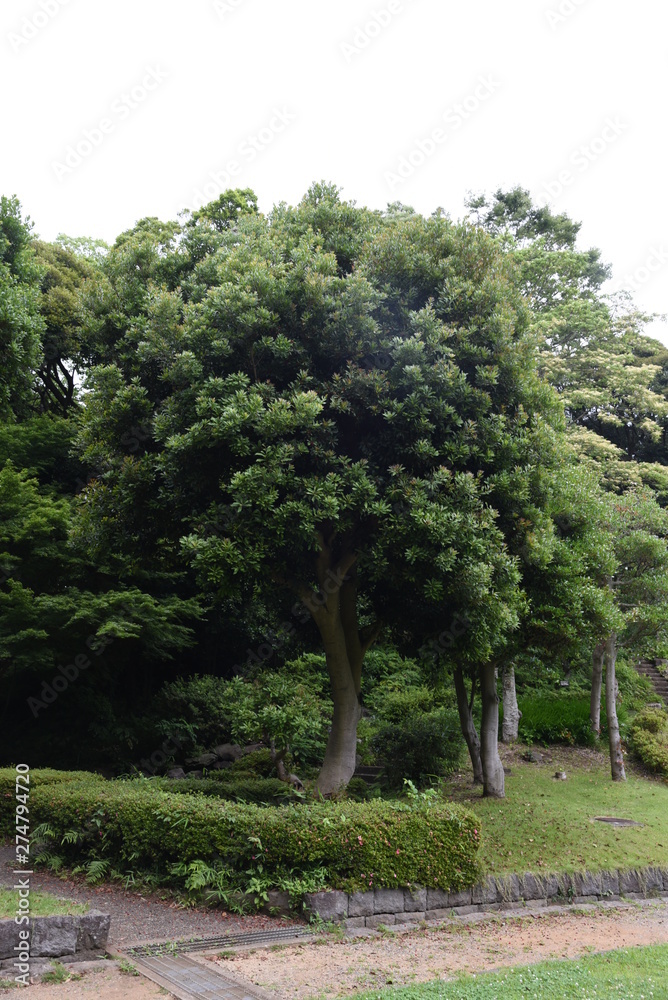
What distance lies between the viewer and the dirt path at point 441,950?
5.71 metres

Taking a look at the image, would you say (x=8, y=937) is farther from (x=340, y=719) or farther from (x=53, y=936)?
(x=340, y=719)

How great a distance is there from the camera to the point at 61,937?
18.7 feet

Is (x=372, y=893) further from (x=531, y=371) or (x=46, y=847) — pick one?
(x=531, y=371)

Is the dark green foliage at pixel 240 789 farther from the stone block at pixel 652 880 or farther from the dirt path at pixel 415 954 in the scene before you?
the stone block at pixel 652 880

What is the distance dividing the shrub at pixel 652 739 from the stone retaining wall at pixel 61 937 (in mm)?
13730

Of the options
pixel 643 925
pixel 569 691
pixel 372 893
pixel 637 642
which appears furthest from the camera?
pixel 569 691

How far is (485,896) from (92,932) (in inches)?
173

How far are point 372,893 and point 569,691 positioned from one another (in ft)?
Result: 49.6

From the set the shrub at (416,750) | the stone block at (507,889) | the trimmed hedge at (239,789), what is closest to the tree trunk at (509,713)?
the shrub at (416,750)

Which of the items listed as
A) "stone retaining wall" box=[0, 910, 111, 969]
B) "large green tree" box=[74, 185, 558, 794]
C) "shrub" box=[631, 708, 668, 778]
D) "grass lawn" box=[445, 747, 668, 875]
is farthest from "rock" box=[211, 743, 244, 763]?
"shrub" box=[631, 708, 668, 778]

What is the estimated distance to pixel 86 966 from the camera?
5.62 metres

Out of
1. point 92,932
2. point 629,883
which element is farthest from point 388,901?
point 629,883

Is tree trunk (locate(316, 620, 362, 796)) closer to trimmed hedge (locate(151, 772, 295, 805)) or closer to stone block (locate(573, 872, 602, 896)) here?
trimmed hedge (locate(151, 772, 295, 805))

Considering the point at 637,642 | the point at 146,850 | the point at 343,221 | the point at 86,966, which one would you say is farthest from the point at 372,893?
the point at 637,642
